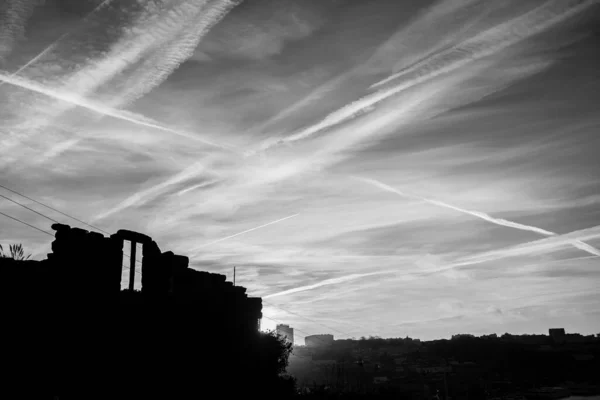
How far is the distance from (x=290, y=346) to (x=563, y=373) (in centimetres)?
17518

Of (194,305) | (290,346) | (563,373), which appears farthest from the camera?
(563,373)

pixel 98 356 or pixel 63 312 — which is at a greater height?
pixel 63 312

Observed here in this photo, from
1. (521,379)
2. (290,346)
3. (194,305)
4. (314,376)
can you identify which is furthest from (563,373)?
(194,305)

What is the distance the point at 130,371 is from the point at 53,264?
7.83m

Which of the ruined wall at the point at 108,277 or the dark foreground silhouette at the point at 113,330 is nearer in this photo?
the dark foreground silhouette at the point at 113,330

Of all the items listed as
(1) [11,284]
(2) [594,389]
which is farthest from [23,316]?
(2) [594,389]

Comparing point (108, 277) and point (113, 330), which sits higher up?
point (108, 277)

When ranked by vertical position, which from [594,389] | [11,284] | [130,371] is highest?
[11,284]

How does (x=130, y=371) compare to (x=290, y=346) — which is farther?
(x=290, y=346)

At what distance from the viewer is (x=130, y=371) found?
28.2 m

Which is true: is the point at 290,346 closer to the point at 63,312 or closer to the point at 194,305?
the point at 194,305

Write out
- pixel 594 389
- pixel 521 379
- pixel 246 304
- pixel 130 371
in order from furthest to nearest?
pixel 521 379, pixel 594 389, pixel 246 304, pixel 130 371

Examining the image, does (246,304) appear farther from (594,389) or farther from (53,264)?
(594,389)

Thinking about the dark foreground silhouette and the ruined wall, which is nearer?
the dark foreground silhouette
